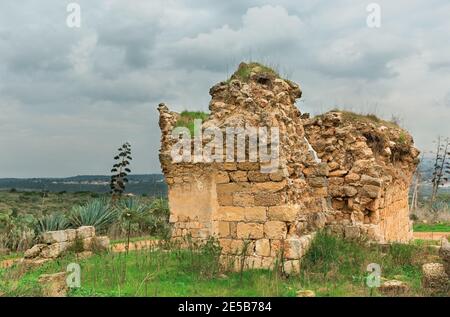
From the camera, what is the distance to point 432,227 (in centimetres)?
2000

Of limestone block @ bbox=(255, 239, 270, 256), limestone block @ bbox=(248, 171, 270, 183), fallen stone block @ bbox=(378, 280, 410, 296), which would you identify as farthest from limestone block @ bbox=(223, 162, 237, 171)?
fallen stone block @ bbox=(378, 280, 410, 296)

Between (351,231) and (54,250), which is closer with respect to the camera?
(351,231)

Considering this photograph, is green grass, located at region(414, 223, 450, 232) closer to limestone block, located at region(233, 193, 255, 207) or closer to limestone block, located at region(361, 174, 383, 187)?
limestone block, located at region(361, 174, 383, 187)

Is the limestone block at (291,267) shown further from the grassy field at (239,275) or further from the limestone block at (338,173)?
the limestone block at (338,173)

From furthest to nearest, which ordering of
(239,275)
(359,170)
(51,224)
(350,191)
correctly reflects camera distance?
(51,224) → (359,170) → (350,191) → (239,275)

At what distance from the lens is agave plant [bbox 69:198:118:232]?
54.1ft

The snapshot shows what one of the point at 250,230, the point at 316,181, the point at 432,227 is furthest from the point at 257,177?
the point at 432,227

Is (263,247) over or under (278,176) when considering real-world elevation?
under

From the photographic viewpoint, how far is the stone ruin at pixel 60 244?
11836 mm

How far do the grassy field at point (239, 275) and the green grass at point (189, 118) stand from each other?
5.00 m

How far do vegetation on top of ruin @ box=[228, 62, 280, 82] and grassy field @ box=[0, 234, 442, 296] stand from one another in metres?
3.29

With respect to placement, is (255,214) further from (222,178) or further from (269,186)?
(222,178)

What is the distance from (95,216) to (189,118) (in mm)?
5317
